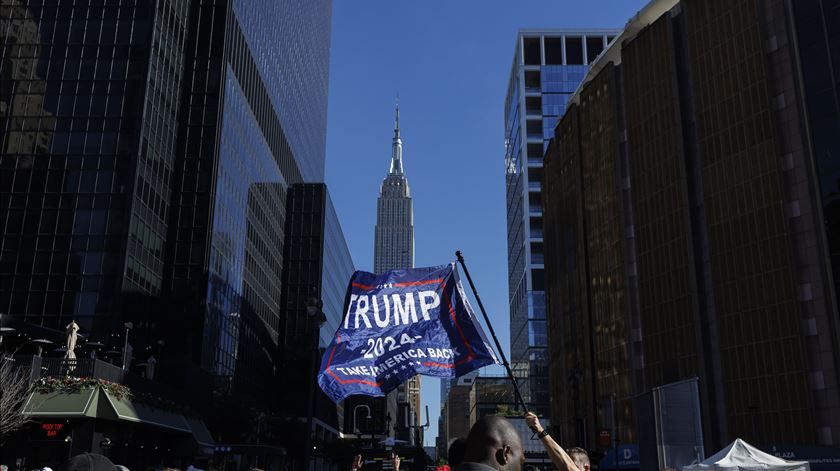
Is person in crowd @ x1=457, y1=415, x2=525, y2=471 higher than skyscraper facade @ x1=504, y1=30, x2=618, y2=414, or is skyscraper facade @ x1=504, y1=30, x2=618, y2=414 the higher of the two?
skyscraper facade @ x1=504, y1=30, x2=618, y2=414

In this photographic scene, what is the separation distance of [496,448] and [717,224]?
46952mm

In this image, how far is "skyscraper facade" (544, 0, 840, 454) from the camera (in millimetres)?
41594

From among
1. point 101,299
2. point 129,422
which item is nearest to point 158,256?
point 101,299

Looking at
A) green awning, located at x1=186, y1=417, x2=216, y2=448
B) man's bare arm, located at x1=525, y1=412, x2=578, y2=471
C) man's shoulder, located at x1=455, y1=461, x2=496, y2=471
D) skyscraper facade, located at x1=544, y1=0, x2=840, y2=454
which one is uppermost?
skyscraper facade, located at x1=544, y1=0, x2=840, y2=454

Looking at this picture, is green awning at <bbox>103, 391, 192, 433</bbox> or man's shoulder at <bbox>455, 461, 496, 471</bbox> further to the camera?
green awning at <bbox>103, 391, 192, 433</bbox>

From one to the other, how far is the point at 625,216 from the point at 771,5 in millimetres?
16759

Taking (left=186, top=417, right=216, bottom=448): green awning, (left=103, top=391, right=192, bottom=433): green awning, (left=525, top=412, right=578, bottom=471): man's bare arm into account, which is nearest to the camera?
(left=525, top=412, right=578, bottom=471): man's bare arm

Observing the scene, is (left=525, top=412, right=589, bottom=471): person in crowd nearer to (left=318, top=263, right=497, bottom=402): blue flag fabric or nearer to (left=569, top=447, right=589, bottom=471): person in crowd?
(left=569, top=447, right=589, bottom=471): person in crowd

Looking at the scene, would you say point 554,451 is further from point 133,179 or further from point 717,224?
point 133,179

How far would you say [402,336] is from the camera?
43.9ft

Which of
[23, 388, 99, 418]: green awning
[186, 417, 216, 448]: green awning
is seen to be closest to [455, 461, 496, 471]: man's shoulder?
[23, 388, 99, 418]: green awning

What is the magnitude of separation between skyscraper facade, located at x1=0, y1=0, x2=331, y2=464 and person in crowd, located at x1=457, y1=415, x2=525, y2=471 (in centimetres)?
5014

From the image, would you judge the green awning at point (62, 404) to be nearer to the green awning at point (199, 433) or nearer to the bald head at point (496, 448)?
the green awning at point (199, 433)

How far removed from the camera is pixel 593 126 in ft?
206
